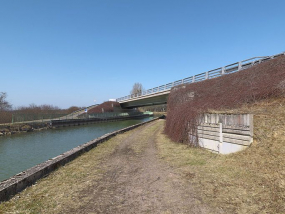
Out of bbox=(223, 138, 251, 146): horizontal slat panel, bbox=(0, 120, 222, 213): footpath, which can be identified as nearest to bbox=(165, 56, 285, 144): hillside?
bbox=(223, 138, 251, 146): horizontal slat panel

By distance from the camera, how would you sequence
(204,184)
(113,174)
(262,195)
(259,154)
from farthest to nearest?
(113,174)
(259,154)
(204,184)
(262,195)

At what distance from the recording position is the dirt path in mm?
3918

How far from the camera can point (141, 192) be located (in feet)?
15.4

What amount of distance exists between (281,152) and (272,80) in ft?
20.6

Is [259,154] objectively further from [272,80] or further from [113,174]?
[272,80]

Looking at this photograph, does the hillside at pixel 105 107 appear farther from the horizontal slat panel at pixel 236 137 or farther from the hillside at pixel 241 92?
the horizontal slat panel at pixel 236 137

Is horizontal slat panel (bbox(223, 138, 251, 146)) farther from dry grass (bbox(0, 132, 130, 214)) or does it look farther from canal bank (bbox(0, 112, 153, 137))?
canal bank (bbox(0, 112, 153, 137))

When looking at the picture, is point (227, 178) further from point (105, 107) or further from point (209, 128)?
point (105, 107)

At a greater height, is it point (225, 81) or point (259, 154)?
point (225, 81)

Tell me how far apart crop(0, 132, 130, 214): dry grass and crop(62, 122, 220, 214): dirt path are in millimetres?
284

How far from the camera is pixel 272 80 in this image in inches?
388

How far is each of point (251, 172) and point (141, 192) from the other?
3001mm

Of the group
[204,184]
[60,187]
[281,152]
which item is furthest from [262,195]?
[60,187]

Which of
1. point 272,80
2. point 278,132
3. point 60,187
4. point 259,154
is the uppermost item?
point 272,80
